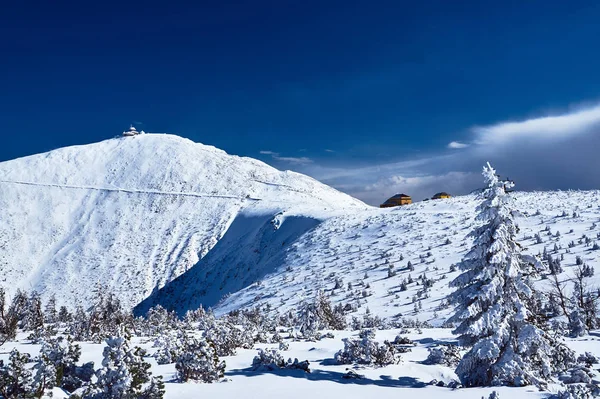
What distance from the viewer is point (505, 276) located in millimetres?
11336

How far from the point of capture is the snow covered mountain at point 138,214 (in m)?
63.5

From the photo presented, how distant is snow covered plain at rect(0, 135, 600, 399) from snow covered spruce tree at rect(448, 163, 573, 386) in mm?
690

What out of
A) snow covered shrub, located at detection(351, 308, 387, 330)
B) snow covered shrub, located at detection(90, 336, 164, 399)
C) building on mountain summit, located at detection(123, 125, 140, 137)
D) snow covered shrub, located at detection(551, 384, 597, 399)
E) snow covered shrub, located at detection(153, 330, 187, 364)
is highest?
building on mountain summit, located at detection(123, 125, 140, 137)

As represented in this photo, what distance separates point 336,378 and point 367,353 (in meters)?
2.28

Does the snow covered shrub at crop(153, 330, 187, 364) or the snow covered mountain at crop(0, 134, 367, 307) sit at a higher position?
the snow covered mountain at crop(0, 134, 367, 307)

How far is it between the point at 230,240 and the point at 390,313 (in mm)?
44948

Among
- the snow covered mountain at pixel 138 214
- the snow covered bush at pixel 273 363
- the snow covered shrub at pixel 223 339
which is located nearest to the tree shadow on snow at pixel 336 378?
the snow covered bush at pixel 273 363

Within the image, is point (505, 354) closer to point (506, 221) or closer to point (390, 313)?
point (506, 221)

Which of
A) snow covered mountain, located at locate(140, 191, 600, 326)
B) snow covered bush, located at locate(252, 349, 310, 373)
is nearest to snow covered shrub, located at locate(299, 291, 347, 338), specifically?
snow covered mountain, located at locate(140, 191, 600, 326)

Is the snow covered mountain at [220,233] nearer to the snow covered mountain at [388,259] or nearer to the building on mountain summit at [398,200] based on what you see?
the snow covered mountain at [388,259]

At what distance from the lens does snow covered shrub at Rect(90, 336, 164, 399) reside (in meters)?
7.64

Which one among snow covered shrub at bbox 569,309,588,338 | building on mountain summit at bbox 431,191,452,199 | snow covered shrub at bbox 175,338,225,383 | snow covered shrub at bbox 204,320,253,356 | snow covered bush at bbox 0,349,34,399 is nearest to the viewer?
snow covered bush at bbox 0,349,34,399

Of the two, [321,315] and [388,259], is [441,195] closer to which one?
[388,259]

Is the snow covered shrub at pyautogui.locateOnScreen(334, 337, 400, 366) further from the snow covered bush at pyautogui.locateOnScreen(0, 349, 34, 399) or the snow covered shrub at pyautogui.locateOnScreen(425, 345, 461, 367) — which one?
the snow covered bush at pyautogui.locateOnScreen(0, 349, 34, 399)
